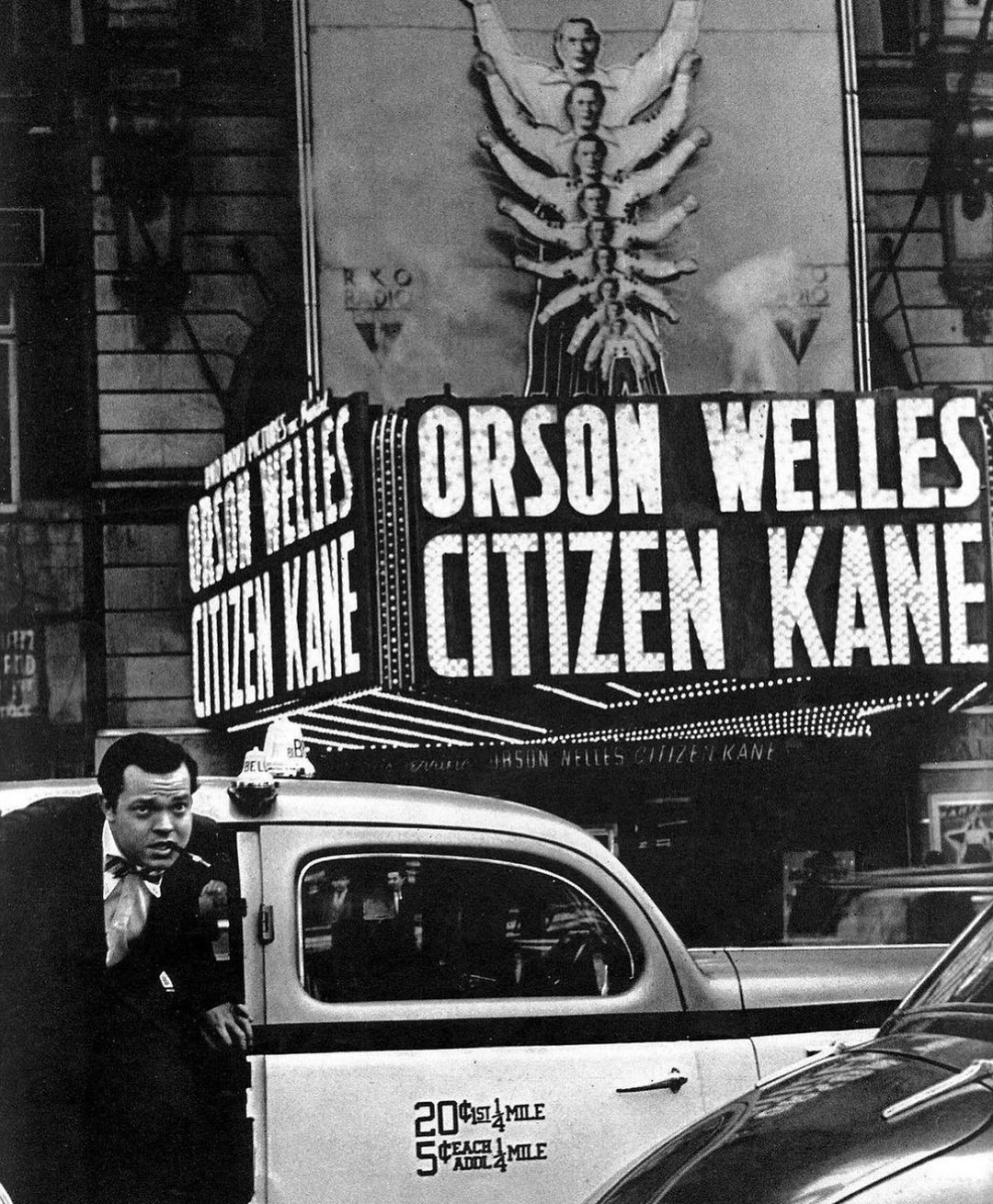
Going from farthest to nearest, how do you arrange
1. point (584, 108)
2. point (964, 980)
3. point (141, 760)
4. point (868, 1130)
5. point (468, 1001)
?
1. point (584, 108)
2. point (141, 760)
3. point (468, 1001)
4. point (964, 980)
5. point (868, 1130)

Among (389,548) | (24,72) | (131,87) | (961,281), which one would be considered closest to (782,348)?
(961,281)

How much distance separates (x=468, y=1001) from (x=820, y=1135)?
1791 mm

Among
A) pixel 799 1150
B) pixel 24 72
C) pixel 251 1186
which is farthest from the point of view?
pixel 24 72

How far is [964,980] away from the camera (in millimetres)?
3602

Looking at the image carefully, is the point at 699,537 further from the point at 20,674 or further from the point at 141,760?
the point at 20,674

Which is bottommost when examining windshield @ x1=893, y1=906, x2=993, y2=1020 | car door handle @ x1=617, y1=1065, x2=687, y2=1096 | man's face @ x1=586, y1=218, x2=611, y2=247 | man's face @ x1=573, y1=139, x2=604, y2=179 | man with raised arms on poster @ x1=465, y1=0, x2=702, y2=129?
car door handle @ x1=617, y1=1065, x2=687, y2=1096

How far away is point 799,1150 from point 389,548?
8.62 feet

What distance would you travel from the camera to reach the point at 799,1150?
2.95 metres

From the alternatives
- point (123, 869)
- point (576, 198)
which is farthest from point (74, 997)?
point (576, 198)

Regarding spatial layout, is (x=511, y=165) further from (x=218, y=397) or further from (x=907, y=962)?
(x=907, y=962)

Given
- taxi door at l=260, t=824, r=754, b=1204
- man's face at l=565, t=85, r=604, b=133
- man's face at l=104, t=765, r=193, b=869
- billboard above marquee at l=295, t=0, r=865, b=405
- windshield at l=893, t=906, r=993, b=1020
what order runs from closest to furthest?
windshield at l=893, t=906, r=993, b=1020 → taxi door at l=260, t=824, r=754, b=1204 → man's face at l=104, t=765, r=193, b=869 → billboard above marquee at l=295, t=0, r=865, b=405 → man's face at l=565, t=85, r=604, b=133

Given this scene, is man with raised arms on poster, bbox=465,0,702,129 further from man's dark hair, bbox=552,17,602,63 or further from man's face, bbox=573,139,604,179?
man's face, bbox=573,139,604,179

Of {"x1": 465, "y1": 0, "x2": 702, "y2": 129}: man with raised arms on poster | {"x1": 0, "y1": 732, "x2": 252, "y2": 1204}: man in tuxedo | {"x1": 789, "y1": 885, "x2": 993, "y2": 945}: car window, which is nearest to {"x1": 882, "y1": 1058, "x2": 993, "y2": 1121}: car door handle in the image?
{"x1": 789, "y1": 885, "x2": 993, "y2": 945}: car window

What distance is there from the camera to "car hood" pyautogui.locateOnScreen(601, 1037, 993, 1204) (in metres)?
2.81
